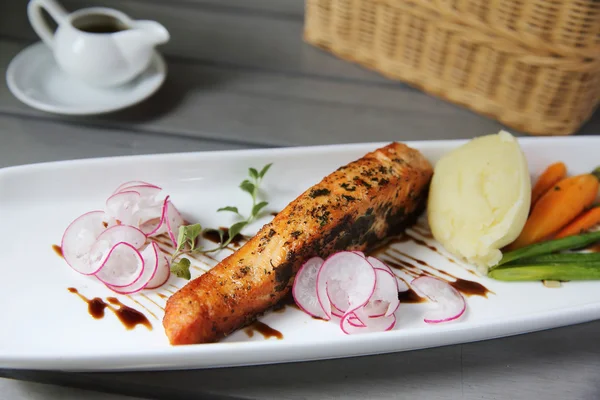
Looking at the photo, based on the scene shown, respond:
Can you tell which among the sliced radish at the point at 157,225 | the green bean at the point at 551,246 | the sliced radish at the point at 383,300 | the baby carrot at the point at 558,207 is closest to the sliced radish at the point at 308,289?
the sliced radish at the point at 383,300

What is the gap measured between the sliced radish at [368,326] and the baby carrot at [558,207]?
1.90 ft

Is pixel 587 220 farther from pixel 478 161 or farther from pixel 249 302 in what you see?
pixel 249 302

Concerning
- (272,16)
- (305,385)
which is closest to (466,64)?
(272,16)

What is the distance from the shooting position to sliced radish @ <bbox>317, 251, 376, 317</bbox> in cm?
161

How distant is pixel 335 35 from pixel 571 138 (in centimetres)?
118

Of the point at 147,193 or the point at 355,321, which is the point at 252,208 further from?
the point at 355,321

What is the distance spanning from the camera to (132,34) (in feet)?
7.63

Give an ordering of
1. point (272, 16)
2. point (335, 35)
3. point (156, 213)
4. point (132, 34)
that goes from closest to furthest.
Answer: point (156, 213) < point (132, 34) < point (335, 35) < point (272, 16)

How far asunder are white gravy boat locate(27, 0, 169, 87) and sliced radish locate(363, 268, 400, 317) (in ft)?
4.39

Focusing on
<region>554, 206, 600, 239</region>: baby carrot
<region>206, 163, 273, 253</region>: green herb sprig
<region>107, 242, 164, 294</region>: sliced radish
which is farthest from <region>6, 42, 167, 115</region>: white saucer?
<region>554, 206, 600, 239</region>: baby carrot

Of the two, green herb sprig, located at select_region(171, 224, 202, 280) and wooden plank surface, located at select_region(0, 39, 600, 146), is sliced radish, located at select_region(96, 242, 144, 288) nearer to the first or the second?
green herb sprig, located at select_region(171, 224, 202, 280)

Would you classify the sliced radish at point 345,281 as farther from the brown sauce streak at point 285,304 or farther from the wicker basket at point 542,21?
the wicker basket at point 542,21

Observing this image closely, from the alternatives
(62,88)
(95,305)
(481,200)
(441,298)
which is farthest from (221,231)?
(62,88)

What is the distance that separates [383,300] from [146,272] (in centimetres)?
66
